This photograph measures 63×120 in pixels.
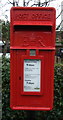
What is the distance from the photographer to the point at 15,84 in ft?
11.8

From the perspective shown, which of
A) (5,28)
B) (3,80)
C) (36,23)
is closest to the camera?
(36,23)

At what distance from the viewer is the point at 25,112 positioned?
4566 millimetres

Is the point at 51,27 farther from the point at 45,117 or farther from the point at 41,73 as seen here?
the point at 45,117

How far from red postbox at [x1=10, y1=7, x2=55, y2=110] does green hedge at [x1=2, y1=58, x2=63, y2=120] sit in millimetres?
999

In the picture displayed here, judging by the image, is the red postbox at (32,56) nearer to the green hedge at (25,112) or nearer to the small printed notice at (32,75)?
the small printed notice at (32,75)

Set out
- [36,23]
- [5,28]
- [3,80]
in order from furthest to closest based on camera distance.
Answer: [5,28], [3,80], [36,23]

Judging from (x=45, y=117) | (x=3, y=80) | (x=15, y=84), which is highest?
(x=15, y=84)

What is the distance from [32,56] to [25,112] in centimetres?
150

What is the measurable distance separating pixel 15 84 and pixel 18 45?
22.3 inches

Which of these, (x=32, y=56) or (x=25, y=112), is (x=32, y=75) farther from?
(x=25, y=112)

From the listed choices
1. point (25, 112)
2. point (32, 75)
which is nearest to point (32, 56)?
point (32, 75)

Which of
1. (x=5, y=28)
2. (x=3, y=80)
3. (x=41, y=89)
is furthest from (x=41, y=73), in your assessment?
Result: (x=5, y=28)

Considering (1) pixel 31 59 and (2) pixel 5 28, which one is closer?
(1) pixel 31 59

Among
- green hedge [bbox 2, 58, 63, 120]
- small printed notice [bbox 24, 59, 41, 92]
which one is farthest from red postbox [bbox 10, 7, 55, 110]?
green hedge [bbox 2, 58, 63, 120]
